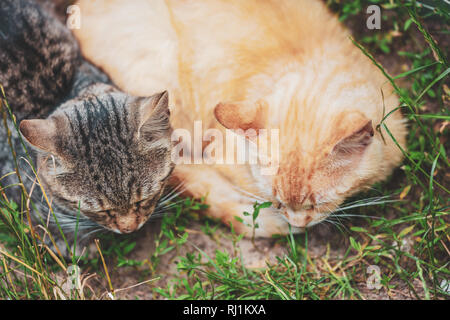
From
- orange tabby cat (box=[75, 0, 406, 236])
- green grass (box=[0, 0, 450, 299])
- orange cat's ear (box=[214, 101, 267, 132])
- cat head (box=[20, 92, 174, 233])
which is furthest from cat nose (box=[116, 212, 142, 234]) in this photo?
orange cat's ear (box=[214, 101, 267, 132])

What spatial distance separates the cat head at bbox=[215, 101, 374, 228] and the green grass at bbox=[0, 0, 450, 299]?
0.16 meters

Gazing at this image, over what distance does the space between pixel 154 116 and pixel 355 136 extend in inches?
22.9

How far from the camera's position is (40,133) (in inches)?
44.5

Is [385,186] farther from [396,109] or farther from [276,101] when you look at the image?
[276,101]

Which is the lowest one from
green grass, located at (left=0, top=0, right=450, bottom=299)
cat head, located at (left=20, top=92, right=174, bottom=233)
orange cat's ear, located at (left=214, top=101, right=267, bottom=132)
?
green grass, located at (left=0, top=0, right=450, bottom=299)

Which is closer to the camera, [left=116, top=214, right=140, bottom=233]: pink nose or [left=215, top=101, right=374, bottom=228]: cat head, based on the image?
[left=215, top=101, right=374, bottom=228]: cat head

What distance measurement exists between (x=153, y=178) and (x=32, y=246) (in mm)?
479

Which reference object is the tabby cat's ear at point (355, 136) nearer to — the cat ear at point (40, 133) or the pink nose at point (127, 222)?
the pink nose at point (127, 222)

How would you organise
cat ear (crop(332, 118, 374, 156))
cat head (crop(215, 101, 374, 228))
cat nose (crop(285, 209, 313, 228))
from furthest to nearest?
cat nose (crop(285, 209, 313, 228)) < cat head (crop(215, 101, 374, 228)) < cat ear (crop(332, 118, 374, 156))

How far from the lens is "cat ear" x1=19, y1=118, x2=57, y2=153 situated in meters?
1.11

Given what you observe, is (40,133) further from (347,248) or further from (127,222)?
(347,248)

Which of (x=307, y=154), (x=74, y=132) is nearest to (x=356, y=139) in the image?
(x=307, y=154)

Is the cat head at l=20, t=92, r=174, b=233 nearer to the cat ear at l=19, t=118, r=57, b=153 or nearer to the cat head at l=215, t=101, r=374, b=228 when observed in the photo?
the cat ear at l=19, t=118, r=57, b=153

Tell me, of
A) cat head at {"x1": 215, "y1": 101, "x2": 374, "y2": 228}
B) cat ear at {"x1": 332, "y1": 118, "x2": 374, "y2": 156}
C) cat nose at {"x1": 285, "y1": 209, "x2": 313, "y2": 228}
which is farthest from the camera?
cat nose at {"x1": 285, "y1": 209, "x2": 313, "y2": 228}
